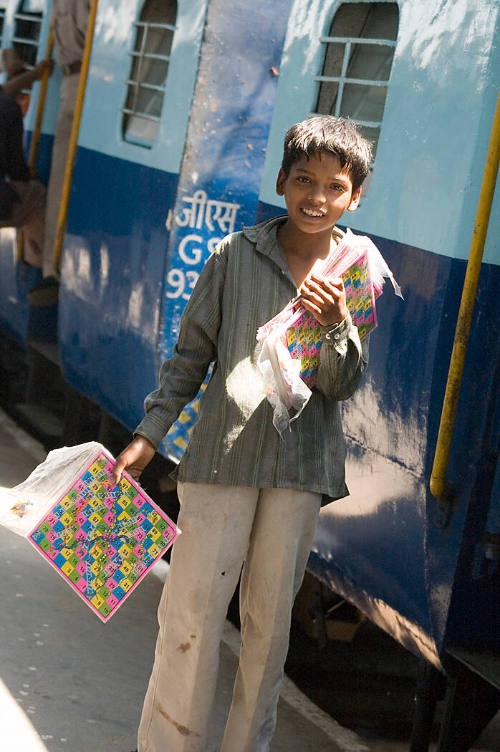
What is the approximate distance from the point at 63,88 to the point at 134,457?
4584 mm

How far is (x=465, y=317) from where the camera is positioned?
9.52ft

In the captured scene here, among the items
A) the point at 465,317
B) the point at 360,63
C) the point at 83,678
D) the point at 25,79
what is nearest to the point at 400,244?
the point at 465,317

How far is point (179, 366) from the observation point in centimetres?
276

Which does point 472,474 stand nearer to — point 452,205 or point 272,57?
point 452,205

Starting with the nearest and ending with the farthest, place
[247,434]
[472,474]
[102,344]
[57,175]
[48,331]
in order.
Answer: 1. [247,434]
2. [472,474]
3. [102,344]
4. [57,175]
5. [48,331]

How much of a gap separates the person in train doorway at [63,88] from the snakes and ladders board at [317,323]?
13.4ft

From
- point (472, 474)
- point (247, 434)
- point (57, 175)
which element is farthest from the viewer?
point (57, 175)

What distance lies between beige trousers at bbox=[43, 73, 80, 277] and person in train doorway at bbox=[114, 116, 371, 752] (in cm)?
409

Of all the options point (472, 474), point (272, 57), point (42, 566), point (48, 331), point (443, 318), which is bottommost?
point (42, 566)

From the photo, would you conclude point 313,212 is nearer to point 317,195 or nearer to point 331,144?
point 317,195

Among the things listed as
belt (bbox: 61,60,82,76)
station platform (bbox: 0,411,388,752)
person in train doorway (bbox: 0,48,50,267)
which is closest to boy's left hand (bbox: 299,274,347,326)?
station platform (bbox: 0,411,388,752)

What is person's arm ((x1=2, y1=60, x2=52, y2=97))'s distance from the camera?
713cm

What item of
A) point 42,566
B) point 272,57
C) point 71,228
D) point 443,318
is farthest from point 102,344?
point 443,318

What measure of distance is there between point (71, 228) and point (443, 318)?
3481 mm
